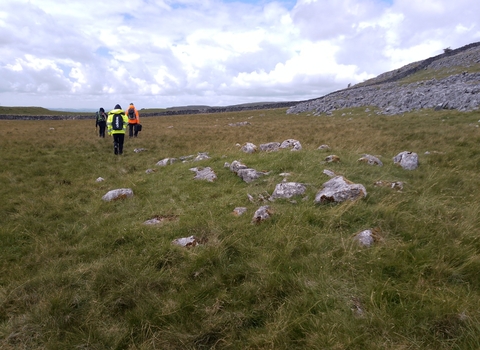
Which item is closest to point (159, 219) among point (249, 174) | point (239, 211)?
point (239, 211)

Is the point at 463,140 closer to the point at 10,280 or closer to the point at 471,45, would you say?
the point at 10,280

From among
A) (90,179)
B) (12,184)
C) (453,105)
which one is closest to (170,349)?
(90,179)

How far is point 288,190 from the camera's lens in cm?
609

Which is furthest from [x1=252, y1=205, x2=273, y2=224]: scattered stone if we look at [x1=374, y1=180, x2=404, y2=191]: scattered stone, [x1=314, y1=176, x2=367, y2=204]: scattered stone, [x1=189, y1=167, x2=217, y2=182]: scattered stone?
[x1=189, y1=167, x2=217, y2=182]: scattered stone

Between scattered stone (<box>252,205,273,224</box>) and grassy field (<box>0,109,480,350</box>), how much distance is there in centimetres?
11

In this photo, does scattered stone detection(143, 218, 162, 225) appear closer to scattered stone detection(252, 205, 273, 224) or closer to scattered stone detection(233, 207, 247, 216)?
scattered stone detection(233, 207, 247, 216)

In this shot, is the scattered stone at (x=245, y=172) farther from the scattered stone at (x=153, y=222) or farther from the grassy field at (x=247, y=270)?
the scattered stone at (x=153, y=222)

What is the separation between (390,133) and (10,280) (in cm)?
1563

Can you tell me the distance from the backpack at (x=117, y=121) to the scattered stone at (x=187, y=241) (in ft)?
31.1

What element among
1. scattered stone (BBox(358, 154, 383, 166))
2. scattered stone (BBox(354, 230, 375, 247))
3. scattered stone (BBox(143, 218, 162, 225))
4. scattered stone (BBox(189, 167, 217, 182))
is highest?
scattered stone (BBox(358, 154, 383, 166))

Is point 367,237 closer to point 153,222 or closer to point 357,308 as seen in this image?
point 357,308

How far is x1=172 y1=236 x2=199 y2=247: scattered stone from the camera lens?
182 inches

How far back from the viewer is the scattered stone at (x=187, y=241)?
4.63 m

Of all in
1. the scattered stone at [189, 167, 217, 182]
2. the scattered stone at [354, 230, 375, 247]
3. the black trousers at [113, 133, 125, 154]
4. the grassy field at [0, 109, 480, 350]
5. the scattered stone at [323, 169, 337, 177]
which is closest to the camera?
the grassy field at [0, 109, 480, 350]
